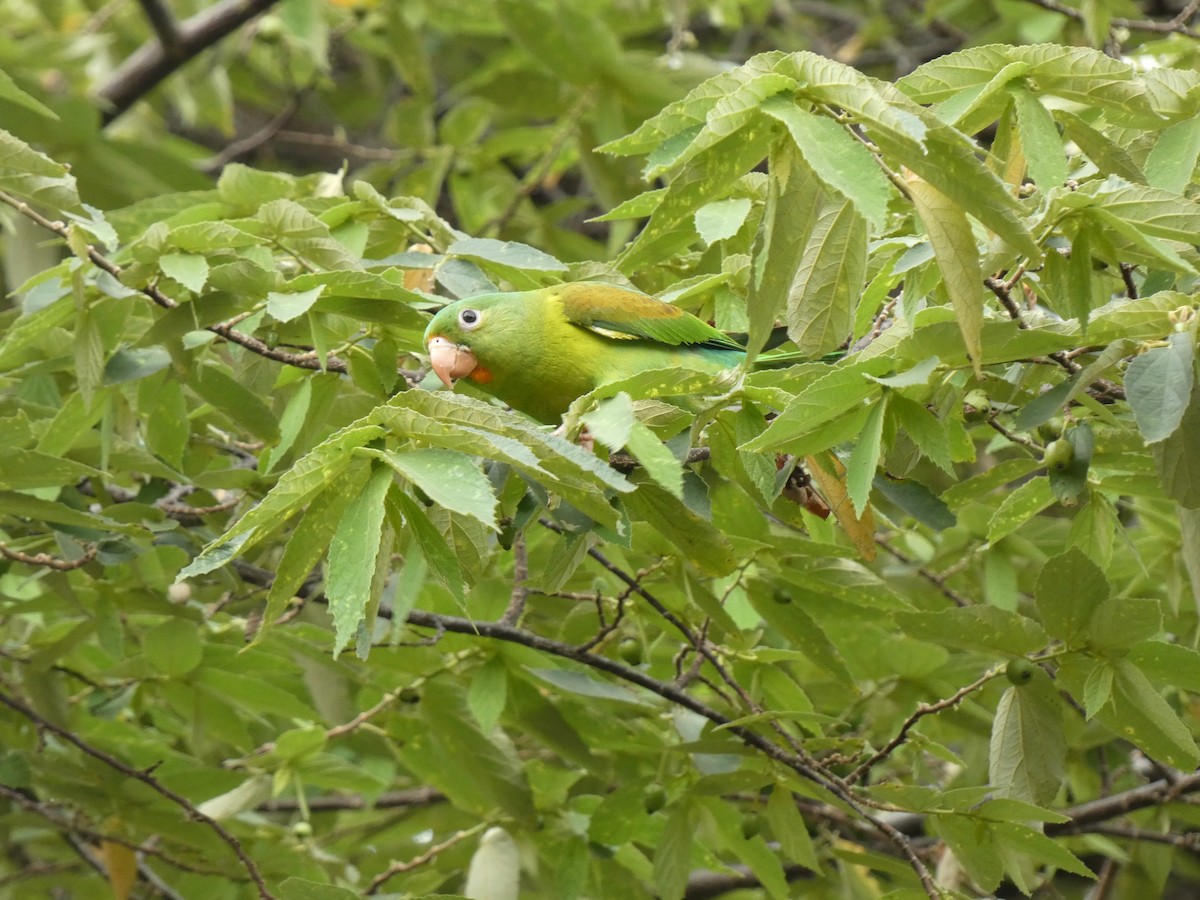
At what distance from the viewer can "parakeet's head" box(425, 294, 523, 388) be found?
2330mm

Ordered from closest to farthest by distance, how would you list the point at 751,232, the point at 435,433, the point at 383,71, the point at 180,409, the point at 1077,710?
the point at 435,433 → the point at 751,232 → the point at 180,409 → the point at 1077,710 → the point at 383,71

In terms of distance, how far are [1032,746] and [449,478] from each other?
116cm

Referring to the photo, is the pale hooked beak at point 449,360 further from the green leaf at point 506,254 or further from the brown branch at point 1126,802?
the brown branch at point 1126,802

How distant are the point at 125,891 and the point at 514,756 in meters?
1.04

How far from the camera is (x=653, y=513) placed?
73.4 inches

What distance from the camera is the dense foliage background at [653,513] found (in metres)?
1.56

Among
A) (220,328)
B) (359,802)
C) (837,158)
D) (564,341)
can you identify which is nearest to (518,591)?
(564,341)

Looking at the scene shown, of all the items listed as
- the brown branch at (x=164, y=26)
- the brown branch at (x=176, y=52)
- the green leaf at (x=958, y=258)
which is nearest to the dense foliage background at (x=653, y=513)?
the green leaf at (x=958, y=258)

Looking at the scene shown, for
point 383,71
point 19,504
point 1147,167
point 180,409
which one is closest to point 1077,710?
point 1147,167

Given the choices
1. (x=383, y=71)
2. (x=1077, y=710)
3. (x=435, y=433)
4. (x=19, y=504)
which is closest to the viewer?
(x=435, y=433)

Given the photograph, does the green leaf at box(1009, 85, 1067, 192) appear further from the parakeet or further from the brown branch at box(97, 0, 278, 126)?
the brown branch at box(97, 0, 278, 126)

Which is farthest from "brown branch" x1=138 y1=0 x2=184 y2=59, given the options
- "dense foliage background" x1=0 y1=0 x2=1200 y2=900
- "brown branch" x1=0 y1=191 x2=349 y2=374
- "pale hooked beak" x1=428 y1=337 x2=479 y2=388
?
"pale hooked beak" x1=428 y1=337 x2=479 y2=388

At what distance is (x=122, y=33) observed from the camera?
19.9 ft

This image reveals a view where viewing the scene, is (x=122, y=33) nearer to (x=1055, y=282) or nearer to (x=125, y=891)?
(x=125, y=891)
